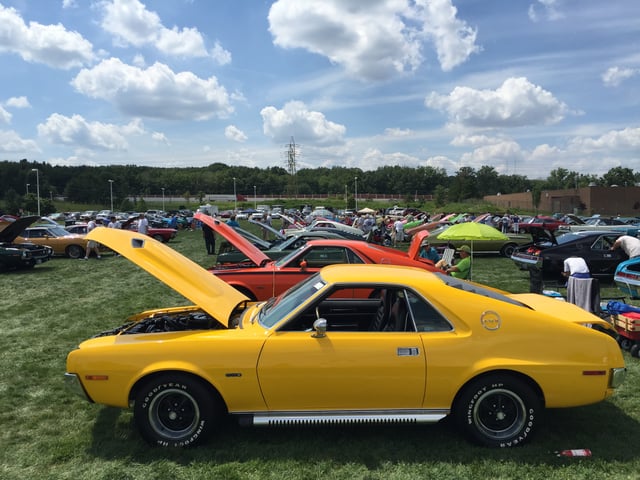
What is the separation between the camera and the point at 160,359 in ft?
12.2

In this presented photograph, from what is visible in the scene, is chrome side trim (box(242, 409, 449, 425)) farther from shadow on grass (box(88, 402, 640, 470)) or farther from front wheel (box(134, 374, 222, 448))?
front wheel (box(134, 374, 222, 448))

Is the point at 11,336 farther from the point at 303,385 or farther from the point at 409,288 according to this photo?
the point at 409,288

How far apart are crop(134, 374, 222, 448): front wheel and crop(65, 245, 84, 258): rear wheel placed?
55.0 ft

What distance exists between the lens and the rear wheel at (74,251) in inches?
720

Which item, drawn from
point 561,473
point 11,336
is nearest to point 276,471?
point 561,473

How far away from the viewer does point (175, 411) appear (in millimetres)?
3803

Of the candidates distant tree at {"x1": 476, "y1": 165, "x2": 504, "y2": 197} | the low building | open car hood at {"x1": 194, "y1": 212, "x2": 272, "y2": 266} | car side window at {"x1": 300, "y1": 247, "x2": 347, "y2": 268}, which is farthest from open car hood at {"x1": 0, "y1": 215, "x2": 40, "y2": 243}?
distant tree at {"x1": 476, "y1": 165, "x2": 504, "y2": 197}

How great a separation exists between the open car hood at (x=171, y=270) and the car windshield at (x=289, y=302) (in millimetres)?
355

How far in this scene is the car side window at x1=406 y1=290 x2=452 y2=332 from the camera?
3.73 metres

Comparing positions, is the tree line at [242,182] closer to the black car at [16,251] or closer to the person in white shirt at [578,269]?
the black car at [16,251]

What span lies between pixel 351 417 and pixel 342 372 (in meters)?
0.40

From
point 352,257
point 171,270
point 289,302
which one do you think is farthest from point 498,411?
point 352,257

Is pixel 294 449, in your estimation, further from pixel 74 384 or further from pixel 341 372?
pixel 74 384

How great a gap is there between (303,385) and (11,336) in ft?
20.1
